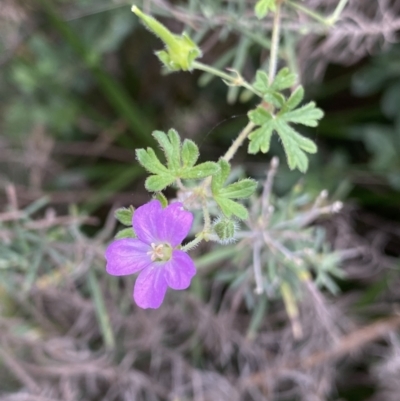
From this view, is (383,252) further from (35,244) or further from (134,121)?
(35,244)

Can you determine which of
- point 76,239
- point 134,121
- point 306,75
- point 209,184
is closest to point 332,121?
point 306,75

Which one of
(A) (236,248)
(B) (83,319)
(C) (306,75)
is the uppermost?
(C) (306,75)

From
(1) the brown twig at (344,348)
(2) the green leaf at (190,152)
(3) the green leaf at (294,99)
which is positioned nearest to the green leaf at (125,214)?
(2) the green leaf at (190,152)

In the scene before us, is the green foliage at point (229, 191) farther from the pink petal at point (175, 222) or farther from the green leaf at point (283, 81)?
the green leaf at point (283, 81)

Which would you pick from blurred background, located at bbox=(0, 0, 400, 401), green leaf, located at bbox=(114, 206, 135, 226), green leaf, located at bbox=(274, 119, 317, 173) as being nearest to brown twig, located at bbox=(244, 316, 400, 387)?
blurred background, located at bbox=(0, 0, 400, 401)

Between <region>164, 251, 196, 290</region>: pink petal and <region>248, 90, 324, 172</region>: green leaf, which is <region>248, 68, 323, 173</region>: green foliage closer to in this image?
<region>248, 90, 324, 172</region>: green leaf

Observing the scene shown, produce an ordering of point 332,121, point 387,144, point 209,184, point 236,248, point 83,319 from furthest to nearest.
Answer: point 332,121, point 387,144, point 83,319, point 236,248, point 209,184

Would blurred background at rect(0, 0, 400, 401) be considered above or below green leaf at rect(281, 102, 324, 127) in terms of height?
above

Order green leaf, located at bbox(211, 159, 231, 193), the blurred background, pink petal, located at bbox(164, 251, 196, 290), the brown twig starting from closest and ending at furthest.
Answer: pink petal, located at bbox(164, 251, 196, 290) < green leaf, located at bbox(211, 159, 231, 193) < the blurred background < the brown twig
